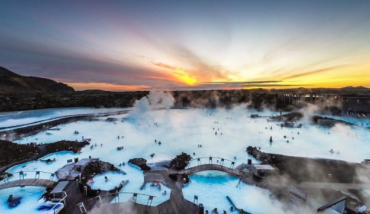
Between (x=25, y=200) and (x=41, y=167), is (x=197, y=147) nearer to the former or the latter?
(x=41, y=167)

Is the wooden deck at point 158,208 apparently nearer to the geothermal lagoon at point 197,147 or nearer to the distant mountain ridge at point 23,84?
the geothermal lagoon at point 197,147

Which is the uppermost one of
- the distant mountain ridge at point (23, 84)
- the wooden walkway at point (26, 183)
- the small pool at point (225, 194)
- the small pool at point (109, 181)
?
the distant mountain ridge at point (23, 84)

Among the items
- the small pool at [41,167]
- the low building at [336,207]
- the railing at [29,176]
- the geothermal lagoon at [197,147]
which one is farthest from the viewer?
the small pool at [41,167]

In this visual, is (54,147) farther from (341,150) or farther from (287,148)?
(341,150)

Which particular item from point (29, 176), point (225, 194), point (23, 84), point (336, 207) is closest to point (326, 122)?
point (336, 207)

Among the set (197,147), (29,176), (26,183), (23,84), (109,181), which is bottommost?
(197,147)

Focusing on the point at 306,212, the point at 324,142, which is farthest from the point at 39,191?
the point at 324,142

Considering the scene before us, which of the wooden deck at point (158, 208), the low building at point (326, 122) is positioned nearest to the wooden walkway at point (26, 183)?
the wooden deck at point (158, 208)
